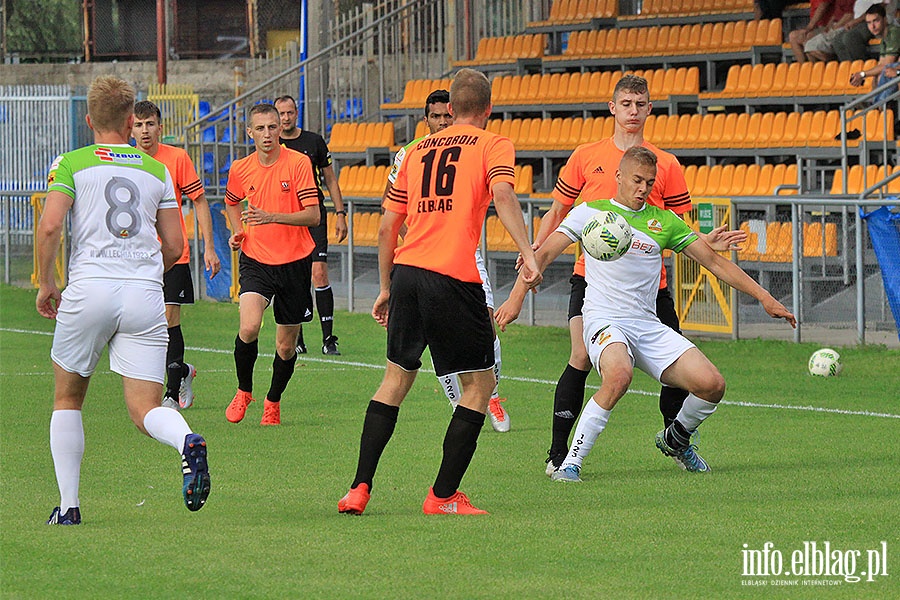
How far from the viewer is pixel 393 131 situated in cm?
2422

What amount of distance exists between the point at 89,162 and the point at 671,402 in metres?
3.69

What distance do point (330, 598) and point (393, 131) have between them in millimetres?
19397

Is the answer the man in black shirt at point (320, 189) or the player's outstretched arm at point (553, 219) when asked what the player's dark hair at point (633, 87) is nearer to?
the player's outstretched arm at point (553, 219)

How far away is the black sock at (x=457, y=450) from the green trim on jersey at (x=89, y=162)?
1.72m

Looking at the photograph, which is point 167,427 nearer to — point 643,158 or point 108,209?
point 108,209

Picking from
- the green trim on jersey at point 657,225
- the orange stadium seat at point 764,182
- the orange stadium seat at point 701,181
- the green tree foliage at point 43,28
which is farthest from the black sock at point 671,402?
the green tree foliage at point 43,28

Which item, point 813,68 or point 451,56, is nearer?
point 813,68

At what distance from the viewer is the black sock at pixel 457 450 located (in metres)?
6.71

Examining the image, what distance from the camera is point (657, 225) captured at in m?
7.68

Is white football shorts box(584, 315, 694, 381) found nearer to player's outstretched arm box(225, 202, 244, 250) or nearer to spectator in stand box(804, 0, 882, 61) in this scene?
player's outstretched arm box(225, 202, 244, 250)

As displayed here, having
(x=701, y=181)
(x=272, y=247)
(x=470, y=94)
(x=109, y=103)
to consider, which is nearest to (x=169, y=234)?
(x=109, y=103)

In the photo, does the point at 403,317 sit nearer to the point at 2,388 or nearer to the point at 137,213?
the point at 137,213

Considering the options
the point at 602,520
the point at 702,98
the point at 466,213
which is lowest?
the point at 602,520

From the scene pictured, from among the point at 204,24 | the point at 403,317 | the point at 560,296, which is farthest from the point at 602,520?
the point at 204,24
